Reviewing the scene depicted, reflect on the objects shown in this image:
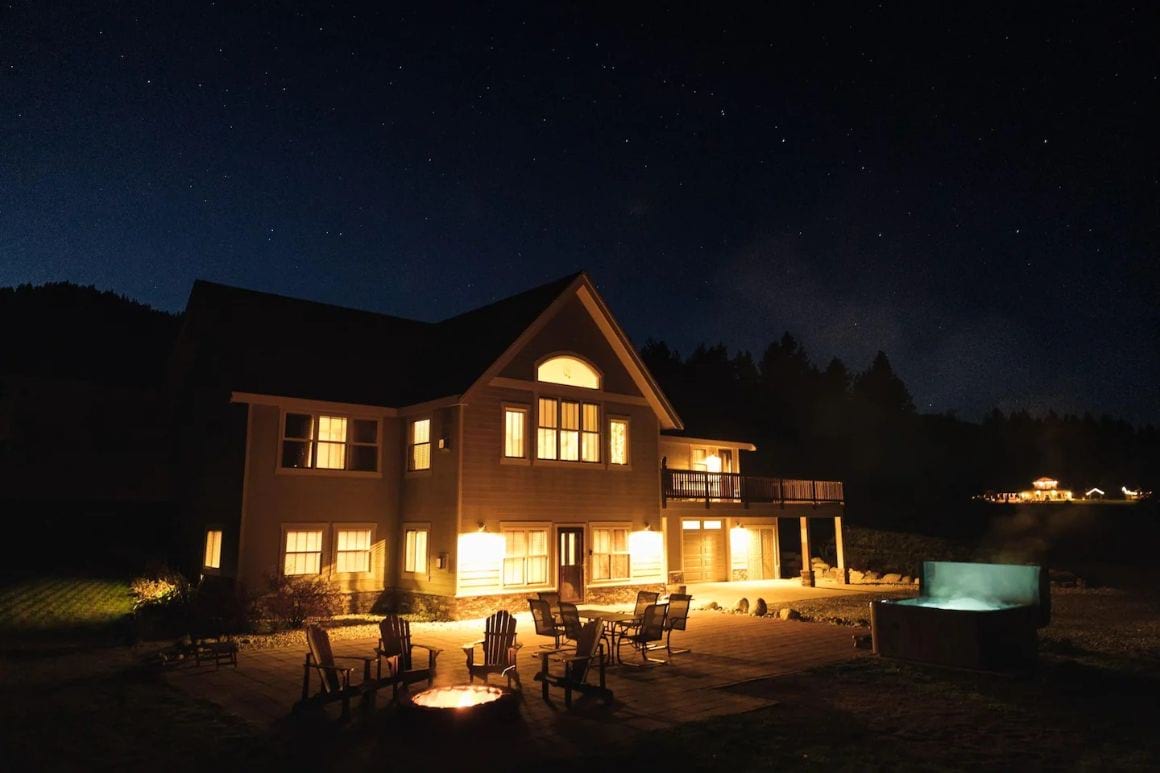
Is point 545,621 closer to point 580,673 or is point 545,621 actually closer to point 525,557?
point 580,673

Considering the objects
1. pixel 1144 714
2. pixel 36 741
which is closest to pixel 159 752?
pixel 36 741

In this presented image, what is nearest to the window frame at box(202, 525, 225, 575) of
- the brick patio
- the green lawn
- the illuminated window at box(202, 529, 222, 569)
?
the illuminated window at box(202, 529, 222, 569)

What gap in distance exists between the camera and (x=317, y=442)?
66.4ft

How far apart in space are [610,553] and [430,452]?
19.7 ft

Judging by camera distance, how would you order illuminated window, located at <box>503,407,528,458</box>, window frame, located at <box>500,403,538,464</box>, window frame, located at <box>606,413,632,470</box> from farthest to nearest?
1. window frame, located at <box>606,413,632,470</box>
2. illuminated window, located at <box>503,407,528,458</box>
3. window frame, located at <box>500,403,538,464</box>

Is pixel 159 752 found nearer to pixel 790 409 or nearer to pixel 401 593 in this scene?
pixel 401 593

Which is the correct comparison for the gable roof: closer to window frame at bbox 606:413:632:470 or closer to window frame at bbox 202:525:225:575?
window frame at bbox 606:413:632:470

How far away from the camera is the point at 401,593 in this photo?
Result: 20625 millimetres

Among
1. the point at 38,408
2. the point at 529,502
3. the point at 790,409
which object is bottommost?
the point at 529,502

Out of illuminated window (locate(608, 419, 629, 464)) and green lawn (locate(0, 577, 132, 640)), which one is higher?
illuminated window (locate(608, 419, 629, 464))

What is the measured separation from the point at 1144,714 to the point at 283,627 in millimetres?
15203

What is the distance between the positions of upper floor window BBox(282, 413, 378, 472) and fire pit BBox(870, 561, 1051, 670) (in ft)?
44.8

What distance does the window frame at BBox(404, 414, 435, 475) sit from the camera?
20766 mm

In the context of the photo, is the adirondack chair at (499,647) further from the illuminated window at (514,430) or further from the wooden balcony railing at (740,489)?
the wooden balcony railing at (740,489)
